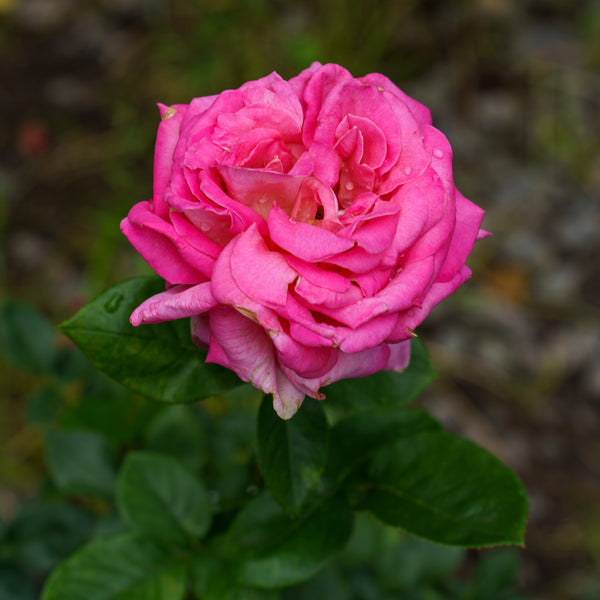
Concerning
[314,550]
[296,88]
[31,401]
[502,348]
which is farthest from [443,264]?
[502,348]

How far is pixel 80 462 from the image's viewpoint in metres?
0.97

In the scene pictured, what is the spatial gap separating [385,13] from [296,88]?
207 centimetres

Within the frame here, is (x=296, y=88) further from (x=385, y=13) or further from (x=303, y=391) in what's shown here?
(x=385, y=13)

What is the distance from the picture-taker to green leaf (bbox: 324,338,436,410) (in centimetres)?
70

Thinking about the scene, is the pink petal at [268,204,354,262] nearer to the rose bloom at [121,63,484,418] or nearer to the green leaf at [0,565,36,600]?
the rose bloom at [121,63,484,418]

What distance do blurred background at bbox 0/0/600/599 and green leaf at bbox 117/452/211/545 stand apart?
3.21ft

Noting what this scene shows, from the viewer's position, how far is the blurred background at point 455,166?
1.79 meters

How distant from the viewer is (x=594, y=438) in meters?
1.83

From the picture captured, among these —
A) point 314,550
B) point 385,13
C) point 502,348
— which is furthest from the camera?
point 385,13

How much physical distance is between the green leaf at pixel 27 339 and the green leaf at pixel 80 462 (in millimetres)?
159

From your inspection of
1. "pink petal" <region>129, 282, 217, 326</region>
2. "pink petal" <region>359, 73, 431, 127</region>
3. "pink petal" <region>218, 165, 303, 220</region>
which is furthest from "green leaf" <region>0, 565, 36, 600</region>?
"pink petal" <region>359, 73, 431, 127</region>

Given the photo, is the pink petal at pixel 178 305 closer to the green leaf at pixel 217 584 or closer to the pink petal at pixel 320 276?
the pink petal at pixel 320 276

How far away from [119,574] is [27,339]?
1.74ft

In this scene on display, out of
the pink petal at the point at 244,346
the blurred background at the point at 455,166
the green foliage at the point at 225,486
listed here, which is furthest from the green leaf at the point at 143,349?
the blurred background at the point at 455,166
